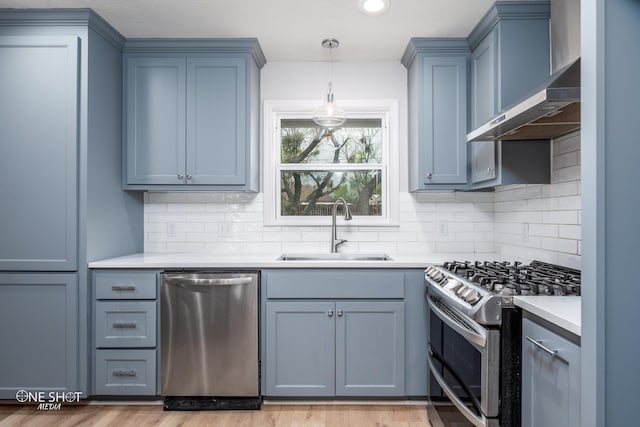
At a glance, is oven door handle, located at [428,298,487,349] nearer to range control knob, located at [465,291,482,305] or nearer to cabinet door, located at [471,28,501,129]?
range control knob, located at [465,291,482,305]

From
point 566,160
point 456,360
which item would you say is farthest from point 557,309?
point 566,160

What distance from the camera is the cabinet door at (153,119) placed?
2812 millimetres

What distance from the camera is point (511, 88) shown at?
7.61 feet

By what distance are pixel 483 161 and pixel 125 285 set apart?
233cm

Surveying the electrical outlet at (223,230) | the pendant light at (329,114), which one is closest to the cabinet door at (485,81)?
the pendant light at (329,114)

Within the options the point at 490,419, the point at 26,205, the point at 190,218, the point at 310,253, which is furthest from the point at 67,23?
the point at 490,419

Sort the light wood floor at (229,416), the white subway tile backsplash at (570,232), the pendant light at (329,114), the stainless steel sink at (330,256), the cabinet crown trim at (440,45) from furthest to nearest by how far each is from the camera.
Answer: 1. the stainless steel sink at (330,256)
2. the cabinet crown trim at (440,45)
3. the pendant light at (329,114)
4. the light wood floor at (229,416)
5. the white subway tile backsplash at (570,232)

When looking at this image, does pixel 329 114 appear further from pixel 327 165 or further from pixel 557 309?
pixel 557 309

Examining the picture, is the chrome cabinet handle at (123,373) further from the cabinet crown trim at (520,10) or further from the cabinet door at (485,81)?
the cabinet crown trim at (520,10)

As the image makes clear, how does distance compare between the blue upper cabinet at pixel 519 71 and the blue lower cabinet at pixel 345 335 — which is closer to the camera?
the blue upper cabinet at pixel 519 71

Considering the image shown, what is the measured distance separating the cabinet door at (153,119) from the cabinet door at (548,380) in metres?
2.32

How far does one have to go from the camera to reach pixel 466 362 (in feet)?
5.73

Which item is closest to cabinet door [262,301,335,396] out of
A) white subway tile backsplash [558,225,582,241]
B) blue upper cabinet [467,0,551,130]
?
white subway tile backsplash [558,225,582,241]

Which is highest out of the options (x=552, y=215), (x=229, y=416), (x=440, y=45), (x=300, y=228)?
(x=440, y=45)
